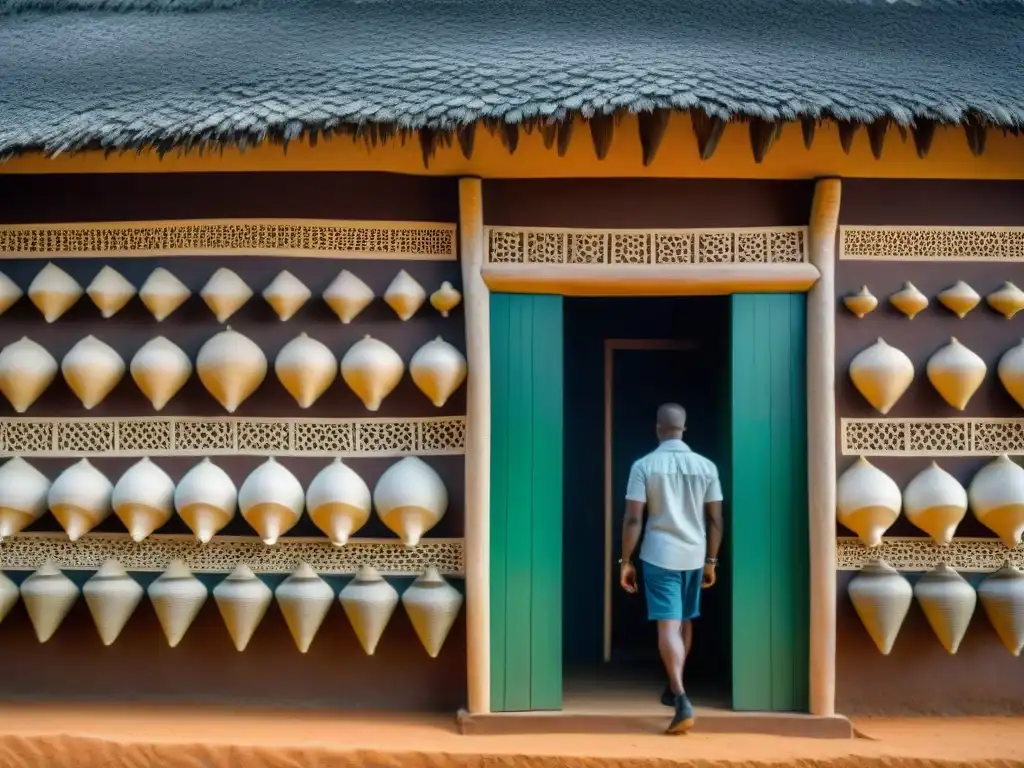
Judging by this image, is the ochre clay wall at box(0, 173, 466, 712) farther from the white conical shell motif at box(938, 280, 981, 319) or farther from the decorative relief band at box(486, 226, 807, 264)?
the white conical shell motif at box(938, 280, 981, 319)

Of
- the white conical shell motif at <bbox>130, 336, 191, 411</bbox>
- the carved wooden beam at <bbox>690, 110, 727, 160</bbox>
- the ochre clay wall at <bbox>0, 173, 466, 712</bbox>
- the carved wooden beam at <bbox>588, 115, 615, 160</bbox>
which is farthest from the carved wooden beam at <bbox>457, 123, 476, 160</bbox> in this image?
the white conical shell motif at <bbox>130, 336, 191, 411</bbox>

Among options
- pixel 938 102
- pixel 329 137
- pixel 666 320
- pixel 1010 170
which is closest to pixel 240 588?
pixel 329 137

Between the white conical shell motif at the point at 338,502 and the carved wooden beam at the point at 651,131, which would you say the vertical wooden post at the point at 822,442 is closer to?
the carved wooden beam at the point at 651,131

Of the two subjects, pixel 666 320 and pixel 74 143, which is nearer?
pixel 74 143

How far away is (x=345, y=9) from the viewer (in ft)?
18.6

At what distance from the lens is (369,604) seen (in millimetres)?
4328

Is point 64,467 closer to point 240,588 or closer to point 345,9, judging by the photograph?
point 240,588

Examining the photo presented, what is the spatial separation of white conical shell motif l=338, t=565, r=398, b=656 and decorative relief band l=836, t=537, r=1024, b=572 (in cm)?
175

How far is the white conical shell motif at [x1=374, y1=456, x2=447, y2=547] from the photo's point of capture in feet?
14.2

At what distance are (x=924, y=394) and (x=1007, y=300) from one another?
496 millimetres

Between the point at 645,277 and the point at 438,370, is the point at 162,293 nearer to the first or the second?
the point at 438,370

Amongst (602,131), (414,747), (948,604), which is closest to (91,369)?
(414,747)

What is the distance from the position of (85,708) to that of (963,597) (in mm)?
3419

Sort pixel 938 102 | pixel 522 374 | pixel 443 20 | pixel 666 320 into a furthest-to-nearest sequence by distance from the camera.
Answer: pixel 666 320, pixel 443 20, pixel 522 374, pixel 938 102
